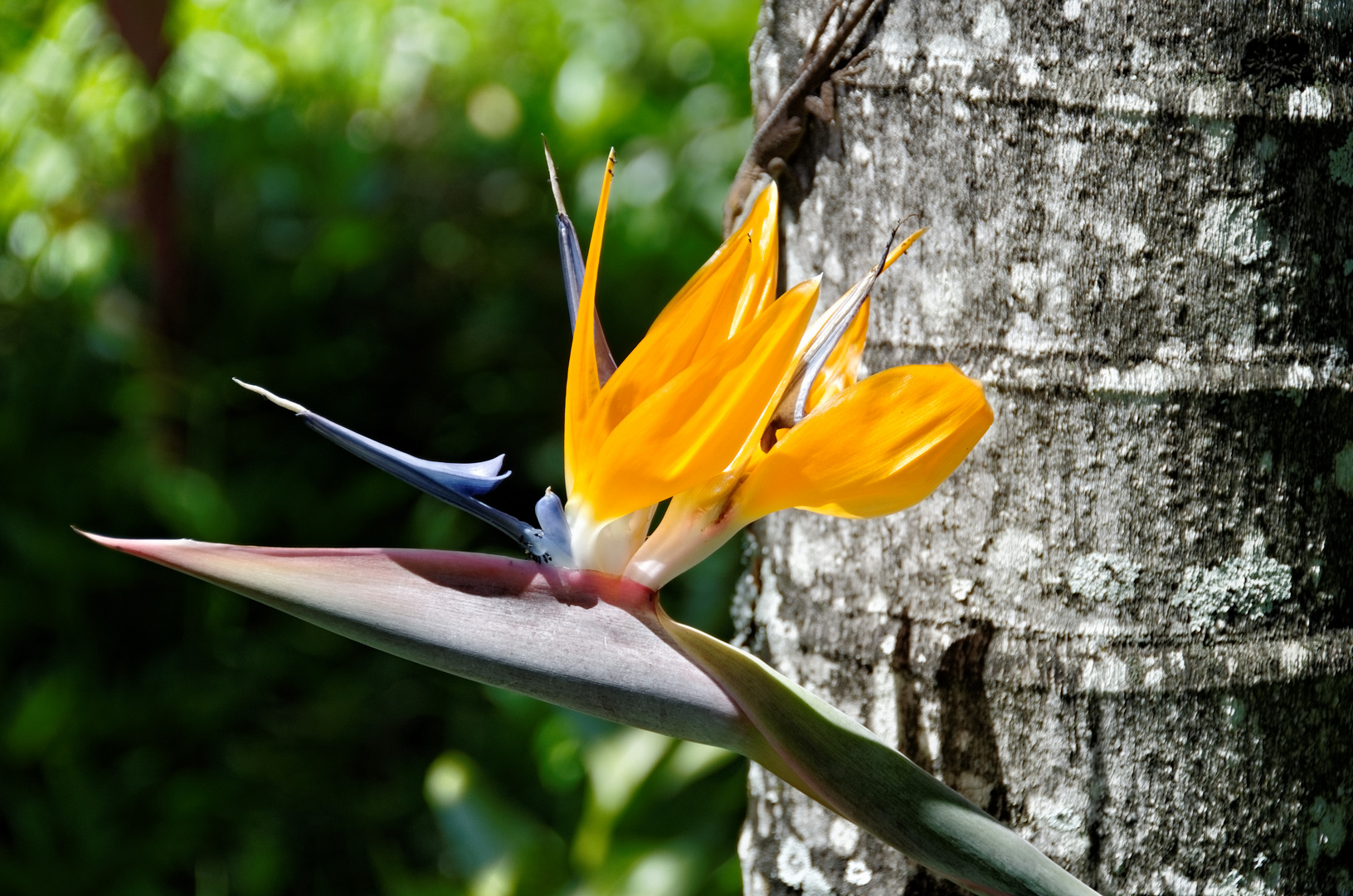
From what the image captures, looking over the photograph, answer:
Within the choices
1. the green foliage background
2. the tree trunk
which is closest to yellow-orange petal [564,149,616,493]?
the tree trunk

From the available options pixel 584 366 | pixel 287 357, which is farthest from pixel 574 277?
pixel 287 357

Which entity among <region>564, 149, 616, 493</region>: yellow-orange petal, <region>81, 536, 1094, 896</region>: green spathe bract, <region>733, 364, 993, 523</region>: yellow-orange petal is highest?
<region>733, 364, 993, 523</region>: yellow-orange petal

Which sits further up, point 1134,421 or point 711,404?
point 1134,421

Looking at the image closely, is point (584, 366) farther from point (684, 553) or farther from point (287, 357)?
point (287, 357)

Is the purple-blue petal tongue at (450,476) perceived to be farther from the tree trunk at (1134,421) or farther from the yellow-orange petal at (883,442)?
the tree trunk at (1134,421)

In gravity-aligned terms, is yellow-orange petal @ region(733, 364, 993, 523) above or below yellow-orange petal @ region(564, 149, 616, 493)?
above

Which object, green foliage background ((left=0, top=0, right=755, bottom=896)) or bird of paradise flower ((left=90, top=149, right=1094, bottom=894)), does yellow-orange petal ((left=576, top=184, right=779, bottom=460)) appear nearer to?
bird of paradise flower ((left=90, top=149, right=1094, bottom=894))

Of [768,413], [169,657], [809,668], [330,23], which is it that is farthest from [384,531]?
[768,413]
